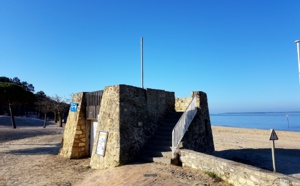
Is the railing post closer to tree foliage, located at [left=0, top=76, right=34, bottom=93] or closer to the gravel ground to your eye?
the gravel ground

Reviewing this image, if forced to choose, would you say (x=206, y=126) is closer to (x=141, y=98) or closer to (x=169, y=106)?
(x=169, y=106)

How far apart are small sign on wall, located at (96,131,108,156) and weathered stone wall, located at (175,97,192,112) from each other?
4.68m

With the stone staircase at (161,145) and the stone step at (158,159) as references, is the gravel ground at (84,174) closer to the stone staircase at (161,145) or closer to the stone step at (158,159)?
the stone step at (158,159)

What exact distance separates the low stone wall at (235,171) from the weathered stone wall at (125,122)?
82.2 inches

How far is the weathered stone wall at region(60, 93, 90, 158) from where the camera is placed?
11.6 meters

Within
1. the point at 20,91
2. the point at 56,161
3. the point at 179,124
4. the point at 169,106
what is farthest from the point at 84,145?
the point at 20,91

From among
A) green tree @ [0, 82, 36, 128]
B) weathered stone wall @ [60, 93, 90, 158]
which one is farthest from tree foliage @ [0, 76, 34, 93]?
weathered stone wall @ [60, 93, 90, 158]

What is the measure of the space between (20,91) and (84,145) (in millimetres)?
9427

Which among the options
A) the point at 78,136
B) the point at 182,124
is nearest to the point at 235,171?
the point at 182,124

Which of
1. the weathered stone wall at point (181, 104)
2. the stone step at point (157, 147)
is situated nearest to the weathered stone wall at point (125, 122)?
the stone step at point (157, 147)

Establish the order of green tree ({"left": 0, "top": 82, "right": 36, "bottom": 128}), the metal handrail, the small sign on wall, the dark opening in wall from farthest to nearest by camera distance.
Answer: green tree ({"left": 0, "top": 82, "right": 36, "bottom": 128}) < the dark opening in wall < the small sign on wall < the metal handrail

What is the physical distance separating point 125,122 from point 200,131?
3717 mm

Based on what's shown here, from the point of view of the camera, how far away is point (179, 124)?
8.84 m

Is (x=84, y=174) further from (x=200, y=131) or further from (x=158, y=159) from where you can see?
(x=200, y=131)
